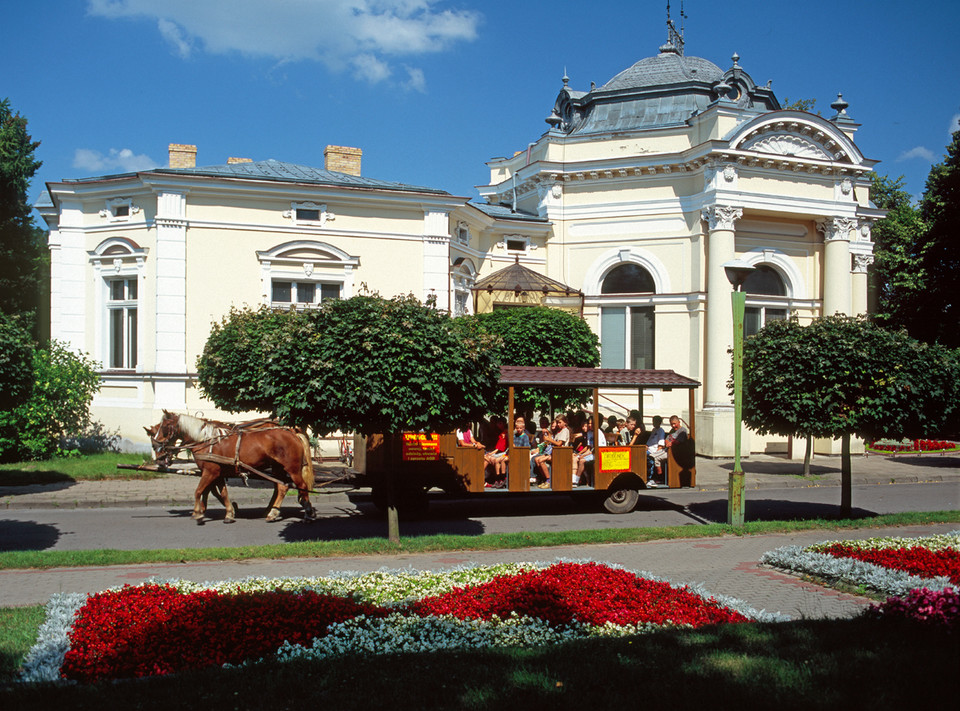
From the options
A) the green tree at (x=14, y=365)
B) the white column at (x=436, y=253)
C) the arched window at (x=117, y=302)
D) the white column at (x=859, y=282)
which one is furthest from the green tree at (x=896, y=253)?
the green tree at (x=14, y=365)

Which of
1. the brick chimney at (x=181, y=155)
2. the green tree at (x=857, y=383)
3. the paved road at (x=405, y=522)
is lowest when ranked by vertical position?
the paved road at (x=405, y=522)

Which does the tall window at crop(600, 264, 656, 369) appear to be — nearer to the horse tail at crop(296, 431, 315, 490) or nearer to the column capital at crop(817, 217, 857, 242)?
the column capital at crop(817, 217, 857, 242)

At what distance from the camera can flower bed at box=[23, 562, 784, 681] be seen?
6215 millimetres

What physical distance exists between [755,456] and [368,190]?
14551 millimetres

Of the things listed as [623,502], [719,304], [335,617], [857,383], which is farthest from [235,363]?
[719,304]

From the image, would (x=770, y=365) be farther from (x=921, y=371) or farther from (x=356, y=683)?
(x=356, y=683)

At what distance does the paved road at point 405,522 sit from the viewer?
12781mm

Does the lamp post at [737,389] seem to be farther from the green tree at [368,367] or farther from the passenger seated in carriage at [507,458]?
the green tree at [368,367]

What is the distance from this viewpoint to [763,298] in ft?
85.6

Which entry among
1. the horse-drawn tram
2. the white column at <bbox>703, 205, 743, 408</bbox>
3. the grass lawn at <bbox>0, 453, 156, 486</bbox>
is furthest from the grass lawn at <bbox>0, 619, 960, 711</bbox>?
the white column at <bbox>703, 205, 743, 408</bbox>

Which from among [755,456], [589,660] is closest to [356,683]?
[589,660]

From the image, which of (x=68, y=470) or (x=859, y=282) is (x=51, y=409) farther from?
(x=859, y=282)

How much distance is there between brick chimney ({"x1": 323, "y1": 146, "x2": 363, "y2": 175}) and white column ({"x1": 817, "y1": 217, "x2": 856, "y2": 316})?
1540cm

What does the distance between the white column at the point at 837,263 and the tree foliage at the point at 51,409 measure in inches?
880
